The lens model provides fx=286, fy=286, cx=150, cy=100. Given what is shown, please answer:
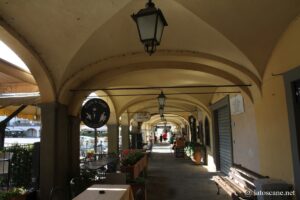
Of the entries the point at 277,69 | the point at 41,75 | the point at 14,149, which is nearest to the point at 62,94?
the point at 41,75

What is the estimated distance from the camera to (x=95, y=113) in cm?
664

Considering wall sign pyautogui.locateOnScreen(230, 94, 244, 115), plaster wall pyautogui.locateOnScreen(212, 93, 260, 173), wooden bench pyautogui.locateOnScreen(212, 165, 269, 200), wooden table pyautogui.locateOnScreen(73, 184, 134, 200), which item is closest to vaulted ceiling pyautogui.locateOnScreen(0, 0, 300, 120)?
plaster wall pyautogui.locateOnScreen(212, 93, 260, 173)

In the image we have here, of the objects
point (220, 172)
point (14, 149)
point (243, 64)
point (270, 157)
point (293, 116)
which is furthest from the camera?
point (220, 172)

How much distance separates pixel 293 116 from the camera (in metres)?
4.28

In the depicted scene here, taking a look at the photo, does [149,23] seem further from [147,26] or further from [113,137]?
[113,137]

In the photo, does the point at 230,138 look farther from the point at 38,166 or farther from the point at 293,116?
the point at 38,166

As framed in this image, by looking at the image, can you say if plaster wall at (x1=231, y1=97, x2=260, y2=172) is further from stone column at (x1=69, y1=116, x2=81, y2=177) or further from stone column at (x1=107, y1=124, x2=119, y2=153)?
stone column at (x1=107, y1=124, x2=119, y2=153)

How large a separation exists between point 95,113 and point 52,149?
1294 mm

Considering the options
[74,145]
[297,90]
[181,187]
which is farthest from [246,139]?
[74,145]

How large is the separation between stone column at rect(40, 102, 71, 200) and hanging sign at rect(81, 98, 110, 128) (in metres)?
0.57

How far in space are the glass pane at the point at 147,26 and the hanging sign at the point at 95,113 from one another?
3.83m

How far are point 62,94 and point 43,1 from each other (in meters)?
2.58

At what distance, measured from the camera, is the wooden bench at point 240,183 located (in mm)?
5478

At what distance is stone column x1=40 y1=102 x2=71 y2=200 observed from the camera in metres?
5.77
